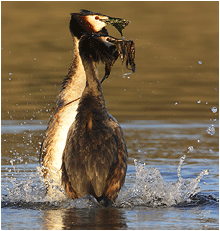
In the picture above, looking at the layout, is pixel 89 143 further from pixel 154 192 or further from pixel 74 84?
pixel 74 84

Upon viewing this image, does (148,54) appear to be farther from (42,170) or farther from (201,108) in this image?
(42,170)

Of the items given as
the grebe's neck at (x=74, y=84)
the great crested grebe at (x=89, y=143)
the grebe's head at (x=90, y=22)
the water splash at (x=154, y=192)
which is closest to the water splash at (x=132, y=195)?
the water splash at (x=154, y=192)

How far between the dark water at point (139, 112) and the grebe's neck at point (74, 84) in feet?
3.11

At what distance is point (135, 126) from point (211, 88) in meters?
4.07

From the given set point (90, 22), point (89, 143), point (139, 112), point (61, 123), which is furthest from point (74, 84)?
point (139, 112)

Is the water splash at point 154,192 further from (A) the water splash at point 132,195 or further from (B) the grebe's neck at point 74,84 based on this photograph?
(B) the grebe's neck at point 74,84

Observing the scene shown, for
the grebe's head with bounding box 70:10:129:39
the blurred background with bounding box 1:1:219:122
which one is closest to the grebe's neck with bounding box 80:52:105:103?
the grebe's head with bounding box 70:10:129:39

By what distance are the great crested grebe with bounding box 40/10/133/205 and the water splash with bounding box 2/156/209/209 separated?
13 centimetres

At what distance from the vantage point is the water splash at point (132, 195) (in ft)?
21.5

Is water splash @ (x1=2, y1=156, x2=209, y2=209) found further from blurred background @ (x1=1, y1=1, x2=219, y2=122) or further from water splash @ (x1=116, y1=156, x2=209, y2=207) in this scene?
blurred background @ (x1=1, y1=1, x2=219, y2=122)

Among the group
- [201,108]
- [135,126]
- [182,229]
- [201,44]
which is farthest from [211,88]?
[182,229]

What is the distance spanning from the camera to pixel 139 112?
41.3 feet

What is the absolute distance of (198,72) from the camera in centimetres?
1689

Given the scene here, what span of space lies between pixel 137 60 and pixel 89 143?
1222cm
